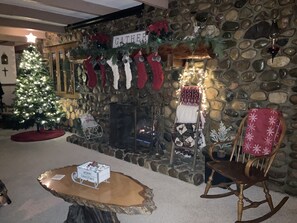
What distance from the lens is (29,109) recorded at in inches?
217

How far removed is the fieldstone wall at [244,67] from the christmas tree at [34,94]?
Result: 120 inches

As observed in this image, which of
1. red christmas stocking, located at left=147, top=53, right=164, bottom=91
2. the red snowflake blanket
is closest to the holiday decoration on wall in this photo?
red christmas stocking, located at left=147, top=53, right=164, bottom=91

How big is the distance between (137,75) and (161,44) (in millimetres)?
883

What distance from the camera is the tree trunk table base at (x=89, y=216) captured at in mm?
2041

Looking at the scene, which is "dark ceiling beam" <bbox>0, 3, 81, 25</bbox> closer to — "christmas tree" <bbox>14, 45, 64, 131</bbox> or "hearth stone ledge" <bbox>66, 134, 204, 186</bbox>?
"christmas tree" <bbox>14, 45, 64, 131</bbox>

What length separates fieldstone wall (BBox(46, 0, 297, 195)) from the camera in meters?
2.76

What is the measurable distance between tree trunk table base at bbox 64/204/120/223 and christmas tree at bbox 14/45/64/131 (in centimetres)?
408

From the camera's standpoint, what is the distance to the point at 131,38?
429 centimetres

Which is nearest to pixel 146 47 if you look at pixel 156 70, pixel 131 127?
pixel 156 70

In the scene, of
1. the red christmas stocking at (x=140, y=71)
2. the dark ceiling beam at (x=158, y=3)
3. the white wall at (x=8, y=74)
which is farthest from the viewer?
the white wall at (x=8, y=74)

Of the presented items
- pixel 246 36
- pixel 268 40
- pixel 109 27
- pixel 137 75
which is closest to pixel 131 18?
pixel 109 27

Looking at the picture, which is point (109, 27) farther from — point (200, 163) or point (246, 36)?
point (200, 163)

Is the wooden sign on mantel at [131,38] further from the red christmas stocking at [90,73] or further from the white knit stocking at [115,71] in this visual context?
the red christmas stocking at [90,73]

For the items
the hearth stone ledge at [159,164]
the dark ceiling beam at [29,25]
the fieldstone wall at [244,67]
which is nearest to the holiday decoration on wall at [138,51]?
the fieldstone wall at [244,67]
